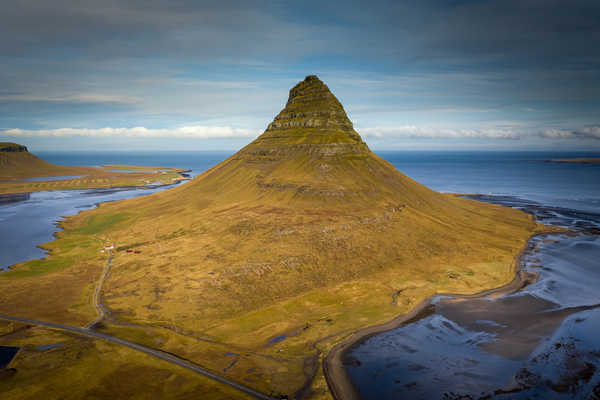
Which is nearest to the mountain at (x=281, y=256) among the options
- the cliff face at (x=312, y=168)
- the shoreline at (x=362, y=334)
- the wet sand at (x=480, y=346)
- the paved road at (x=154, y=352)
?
the cliff face at (x=312, y=168)

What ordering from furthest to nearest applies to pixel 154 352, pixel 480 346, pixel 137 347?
1. pixel 480 346
2. pixel 137 347
3. pixel 154 352

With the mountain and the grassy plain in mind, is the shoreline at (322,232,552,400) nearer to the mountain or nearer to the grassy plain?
the mountain

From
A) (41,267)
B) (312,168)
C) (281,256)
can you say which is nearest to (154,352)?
(281,256)

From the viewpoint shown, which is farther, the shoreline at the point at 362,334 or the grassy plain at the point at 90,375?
the shoreline at the point at 362,334

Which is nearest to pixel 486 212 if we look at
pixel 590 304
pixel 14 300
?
pixel 590 304

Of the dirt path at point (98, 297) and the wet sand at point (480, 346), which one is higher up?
the dirt path at point (98, 297)

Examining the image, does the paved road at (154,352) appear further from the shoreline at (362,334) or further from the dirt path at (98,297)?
the shoreline at (362,334)

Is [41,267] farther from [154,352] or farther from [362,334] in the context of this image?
[362,334]
